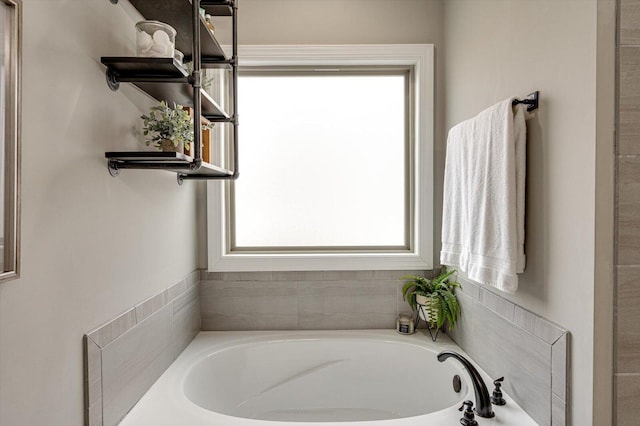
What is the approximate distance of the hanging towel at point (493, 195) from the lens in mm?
1366

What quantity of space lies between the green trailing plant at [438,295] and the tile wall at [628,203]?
947mm

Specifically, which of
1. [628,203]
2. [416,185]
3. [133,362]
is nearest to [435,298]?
[416,185]

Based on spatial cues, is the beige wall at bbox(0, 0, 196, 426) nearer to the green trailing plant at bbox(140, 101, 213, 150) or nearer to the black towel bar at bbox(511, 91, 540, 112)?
the green trailing plant at bbox(140, 101, 213, 150)

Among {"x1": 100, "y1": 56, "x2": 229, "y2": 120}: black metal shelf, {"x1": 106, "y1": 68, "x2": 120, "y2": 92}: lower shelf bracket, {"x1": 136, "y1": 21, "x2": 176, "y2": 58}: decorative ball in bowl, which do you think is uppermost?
{"x1": 136, "y1": 21, "x2": 176, "y2": 58}: decorative ball in bowl

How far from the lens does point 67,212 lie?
41.1 inches

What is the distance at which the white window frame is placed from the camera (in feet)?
7.22

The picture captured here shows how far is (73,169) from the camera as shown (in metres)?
1.07

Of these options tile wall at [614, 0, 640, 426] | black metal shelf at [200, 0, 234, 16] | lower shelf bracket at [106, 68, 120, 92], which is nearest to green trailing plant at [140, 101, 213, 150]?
lower shelf bracket at [106, 68, 120, 92]

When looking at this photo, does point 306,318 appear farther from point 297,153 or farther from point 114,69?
point 114,69

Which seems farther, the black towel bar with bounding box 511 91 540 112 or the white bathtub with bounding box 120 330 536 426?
the white bathtub with bounding box 120 330 536 426

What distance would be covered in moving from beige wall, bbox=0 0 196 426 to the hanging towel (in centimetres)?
122

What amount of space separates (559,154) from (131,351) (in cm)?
148

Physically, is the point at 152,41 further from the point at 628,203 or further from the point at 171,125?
the point at 628,203

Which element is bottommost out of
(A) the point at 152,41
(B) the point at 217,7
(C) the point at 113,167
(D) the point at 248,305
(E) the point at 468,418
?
(E) the point at 468,418
